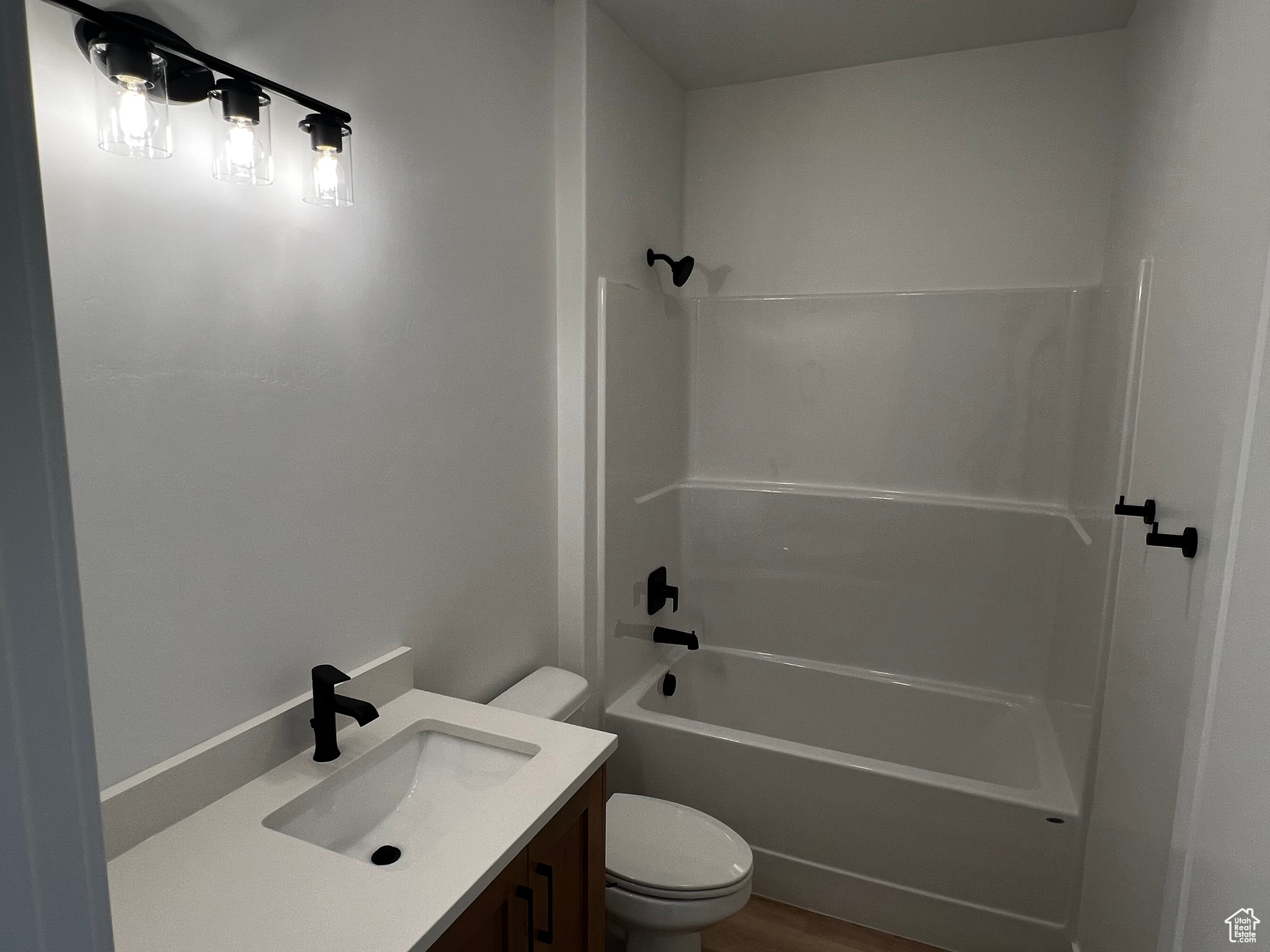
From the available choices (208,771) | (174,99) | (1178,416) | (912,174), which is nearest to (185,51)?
(174,99)

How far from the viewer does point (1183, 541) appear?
1.14m

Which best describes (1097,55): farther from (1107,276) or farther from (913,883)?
(913,883)

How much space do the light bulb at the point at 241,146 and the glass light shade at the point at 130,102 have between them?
4.5 inches

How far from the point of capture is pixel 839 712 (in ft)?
8.77

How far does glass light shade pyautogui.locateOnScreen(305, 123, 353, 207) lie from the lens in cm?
126

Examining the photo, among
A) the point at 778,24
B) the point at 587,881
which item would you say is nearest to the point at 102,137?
the point at 587,881

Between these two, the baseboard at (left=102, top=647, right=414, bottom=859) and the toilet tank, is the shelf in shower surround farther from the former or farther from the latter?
the baseboard at (left=102, top=647, right=414, bottom=859)

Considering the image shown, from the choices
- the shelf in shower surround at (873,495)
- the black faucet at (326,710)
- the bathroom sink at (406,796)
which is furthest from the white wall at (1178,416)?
the black faucet at (326,710)

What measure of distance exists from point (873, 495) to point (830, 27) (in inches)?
59.1

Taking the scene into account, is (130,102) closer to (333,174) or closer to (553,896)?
(333,174)

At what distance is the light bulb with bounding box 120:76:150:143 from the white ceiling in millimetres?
1462

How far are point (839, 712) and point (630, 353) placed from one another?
1.48m

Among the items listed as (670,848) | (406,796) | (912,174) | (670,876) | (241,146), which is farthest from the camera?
(912,174)

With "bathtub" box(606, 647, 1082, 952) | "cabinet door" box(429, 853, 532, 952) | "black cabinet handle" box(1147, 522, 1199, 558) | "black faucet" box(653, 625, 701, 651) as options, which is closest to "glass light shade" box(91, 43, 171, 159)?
"cabinet door" box(429, 853, 532, 952)
